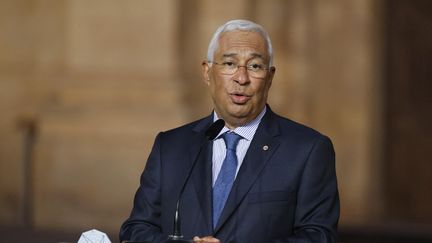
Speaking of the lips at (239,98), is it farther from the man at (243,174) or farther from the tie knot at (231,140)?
the tie knot at (231,140)

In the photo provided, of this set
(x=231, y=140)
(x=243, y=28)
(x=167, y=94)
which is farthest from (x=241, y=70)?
(x=167, y=94)

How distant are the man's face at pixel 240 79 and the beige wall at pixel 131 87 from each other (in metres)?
7.01

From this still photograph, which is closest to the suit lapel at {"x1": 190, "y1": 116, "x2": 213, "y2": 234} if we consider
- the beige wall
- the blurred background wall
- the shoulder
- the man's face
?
the man's face

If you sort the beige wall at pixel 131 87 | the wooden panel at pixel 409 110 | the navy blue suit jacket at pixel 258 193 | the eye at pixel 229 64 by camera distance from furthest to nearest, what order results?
1. the wooden panel at pixel 409 110
2. the beige wall at pixel 131 87
3. the eye at pixel 229 64
4. the navy blue suit jacket at pixel 258 193

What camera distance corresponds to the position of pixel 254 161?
187 inches

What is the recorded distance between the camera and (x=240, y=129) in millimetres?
4852

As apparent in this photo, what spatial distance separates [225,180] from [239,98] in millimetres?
284

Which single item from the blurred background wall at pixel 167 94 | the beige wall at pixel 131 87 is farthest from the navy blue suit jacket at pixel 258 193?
the beige wall at pixel 131 87

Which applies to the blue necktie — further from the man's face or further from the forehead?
the forehead

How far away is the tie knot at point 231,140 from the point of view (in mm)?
4805

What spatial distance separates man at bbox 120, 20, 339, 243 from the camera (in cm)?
467

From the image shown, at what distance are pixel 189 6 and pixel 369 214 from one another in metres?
2.68

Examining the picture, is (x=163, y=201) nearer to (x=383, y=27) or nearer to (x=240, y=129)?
(x=240, y=129)

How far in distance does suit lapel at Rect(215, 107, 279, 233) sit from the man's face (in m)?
0.07
